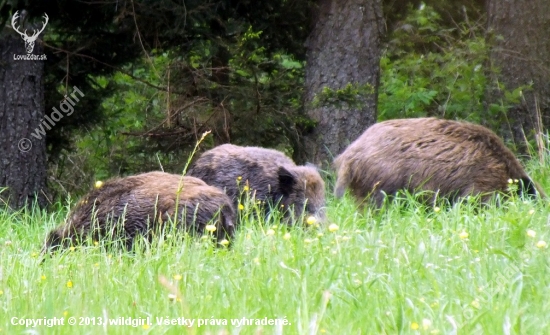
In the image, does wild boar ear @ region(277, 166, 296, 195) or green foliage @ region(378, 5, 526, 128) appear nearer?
wild boar ear @ region(277, 166, 296, 195)

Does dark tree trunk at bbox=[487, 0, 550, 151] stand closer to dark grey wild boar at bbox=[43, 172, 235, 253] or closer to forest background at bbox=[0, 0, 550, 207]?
forest background at bbox=[0, 0, 550, 207]

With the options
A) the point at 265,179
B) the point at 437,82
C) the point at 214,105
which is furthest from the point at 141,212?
the point at 437,82

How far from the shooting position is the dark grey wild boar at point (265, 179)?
24.1 ft

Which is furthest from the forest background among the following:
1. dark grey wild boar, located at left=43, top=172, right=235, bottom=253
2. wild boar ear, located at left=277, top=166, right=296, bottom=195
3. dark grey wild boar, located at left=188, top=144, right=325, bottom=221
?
dark grey wild boar, located at left=43, top=172, right=235, bottom=253

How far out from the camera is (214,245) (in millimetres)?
5750

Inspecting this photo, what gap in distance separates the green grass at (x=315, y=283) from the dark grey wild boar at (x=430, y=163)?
1061mm

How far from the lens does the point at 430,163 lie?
697 centimetres

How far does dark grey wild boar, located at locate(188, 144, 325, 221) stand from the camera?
7348 mm

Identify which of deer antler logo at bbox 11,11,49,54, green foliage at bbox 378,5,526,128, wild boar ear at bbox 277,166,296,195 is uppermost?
deer antler logo at bbox 11,11,49,54

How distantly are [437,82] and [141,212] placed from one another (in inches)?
262

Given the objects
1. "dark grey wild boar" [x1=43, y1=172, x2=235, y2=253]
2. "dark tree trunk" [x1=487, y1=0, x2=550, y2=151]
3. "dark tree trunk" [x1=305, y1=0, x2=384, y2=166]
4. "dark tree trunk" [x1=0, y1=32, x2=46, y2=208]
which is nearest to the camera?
"dark grey wild boar" [x1=43, y1=172, x2=235, y2=253]

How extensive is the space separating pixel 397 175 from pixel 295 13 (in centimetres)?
352

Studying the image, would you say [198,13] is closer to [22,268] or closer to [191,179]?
[191,179]

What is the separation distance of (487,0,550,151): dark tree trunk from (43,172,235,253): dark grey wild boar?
582 centimetres
